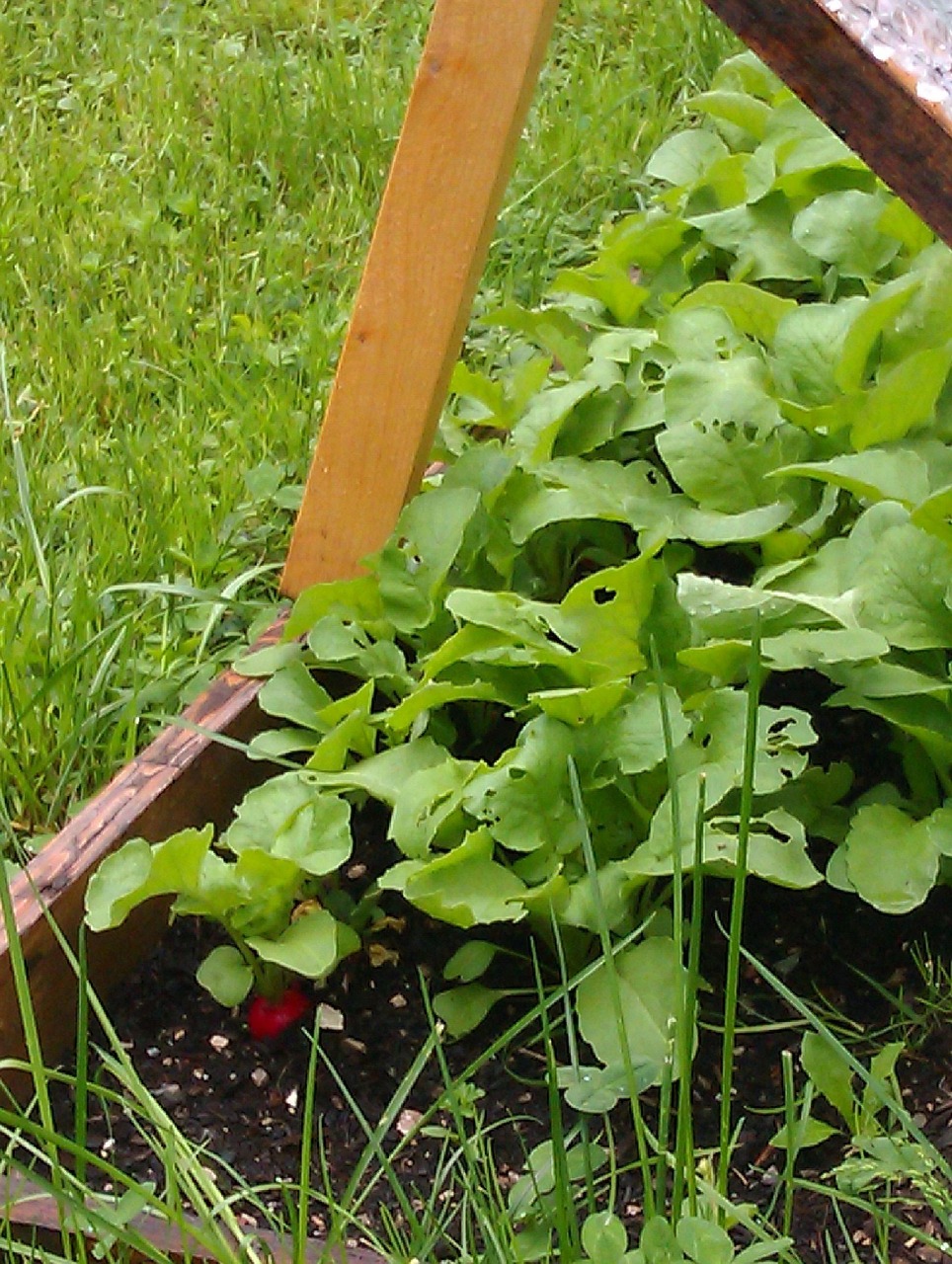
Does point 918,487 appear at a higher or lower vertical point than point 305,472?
higher

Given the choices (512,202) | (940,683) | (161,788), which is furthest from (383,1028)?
(512,202)

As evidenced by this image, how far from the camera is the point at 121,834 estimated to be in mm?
1595

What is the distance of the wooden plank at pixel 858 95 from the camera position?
2.86ft

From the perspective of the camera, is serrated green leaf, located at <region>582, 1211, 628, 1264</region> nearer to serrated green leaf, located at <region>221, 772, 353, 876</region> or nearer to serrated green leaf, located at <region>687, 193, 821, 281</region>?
serrated green leaf, located at <region>221, 772, 353, 876</region>

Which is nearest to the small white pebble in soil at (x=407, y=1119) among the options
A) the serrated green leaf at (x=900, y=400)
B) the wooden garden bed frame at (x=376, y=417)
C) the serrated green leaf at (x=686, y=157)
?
the wooden garden bed frame at (x=376, y=417)

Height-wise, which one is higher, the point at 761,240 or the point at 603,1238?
the point at 761,240

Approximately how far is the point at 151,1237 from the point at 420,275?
102 centimetres

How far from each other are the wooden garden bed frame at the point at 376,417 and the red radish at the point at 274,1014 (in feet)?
0.54

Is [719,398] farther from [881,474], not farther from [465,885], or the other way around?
[465,885]

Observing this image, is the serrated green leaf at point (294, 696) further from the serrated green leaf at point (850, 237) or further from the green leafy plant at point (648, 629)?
the serrated green leaf at point (850, 237)

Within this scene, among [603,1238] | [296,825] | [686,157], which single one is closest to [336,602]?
[296,825]

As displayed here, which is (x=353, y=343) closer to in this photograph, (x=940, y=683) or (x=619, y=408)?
(x=619, y=408)

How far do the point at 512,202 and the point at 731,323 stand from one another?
1043mm

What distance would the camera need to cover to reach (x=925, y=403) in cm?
168
